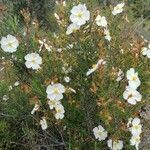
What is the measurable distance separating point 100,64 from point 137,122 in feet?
1.68

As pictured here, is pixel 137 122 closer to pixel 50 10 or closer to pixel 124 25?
pixel 124 25

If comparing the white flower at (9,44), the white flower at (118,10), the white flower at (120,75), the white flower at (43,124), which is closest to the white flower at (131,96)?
the white flower at (120,75)

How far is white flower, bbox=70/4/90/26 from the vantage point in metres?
4.19

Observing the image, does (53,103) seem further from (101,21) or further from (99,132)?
(101,21)

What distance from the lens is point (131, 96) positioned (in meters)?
4.00

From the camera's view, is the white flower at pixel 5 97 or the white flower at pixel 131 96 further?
the white flower at pixel 5 97

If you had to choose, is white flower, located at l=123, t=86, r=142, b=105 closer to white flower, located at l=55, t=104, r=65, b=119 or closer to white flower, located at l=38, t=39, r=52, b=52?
white flower, located at l=55, t=104, r=65, b=119

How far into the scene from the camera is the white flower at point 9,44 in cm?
438

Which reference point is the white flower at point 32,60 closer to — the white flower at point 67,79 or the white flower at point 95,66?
the white flower at point 67,79

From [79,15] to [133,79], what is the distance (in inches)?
24.8

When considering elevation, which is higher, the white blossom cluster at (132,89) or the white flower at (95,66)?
the white flower at (95,66)

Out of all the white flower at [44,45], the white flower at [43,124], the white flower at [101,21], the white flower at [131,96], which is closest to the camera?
the white flower at [131,96]

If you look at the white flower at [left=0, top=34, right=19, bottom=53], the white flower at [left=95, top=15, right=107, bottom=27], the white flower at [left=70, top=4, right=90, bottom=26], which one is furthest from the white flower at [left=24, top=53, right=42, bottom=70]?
the white flower at [left=95, top=15, right=107, bottom=27]

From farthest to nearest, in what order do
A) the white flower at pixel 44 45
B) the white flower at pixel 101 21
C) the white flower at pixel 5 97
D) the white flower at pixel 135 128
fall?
the white flower at pixel 5 97, the white flower at pixel 44 45, the white flower at pixel 101 21, the white flower at pixel 135 128
